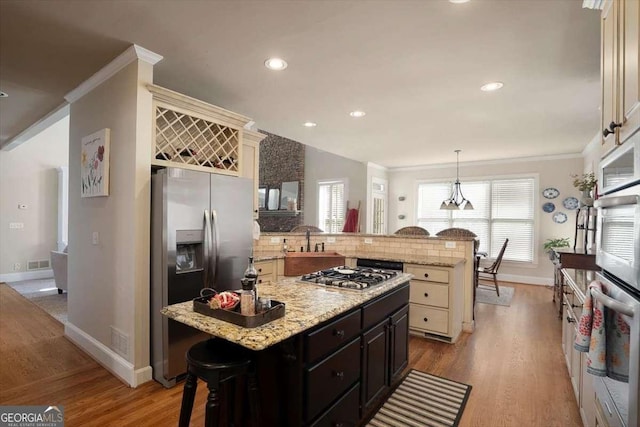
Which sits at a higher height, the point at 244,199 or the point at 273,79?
the point at 273,79

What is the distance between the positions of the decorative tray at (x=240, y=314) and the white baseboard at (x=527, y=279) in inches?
255

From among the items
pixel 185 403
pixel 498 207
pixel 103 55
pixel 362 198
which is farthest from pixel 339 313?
pixel 498 207

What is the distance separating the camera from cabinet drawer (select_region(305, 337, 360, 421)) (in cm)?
146

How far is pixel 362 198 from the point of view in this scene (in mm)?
7352

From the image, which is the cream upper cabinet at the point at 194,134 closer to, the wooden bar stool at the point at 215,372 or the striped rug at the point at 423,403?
the wooden bar stool at the point at 215,372

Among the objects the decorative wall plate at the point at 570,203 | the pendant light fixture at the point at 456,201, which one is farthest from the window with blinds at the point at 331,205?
the decorative wall plate at the point at 570,203

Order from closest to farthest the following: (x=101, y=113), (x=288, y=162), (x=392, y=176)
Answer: (x=101, y=113), (x=392, y=176), (x=288, y=162)

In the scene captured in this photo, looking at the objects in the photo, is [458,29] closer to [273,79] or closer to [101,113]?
[273,79]

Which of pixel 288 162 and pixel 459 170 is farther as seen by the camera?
pixel 288 162

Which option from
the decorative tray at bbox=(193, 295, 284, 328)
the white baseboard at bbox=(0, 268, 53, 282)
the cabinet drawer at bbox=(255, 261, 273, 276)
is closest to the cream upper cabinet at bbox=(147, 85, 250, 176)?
the cabinet drawer at bbox=(255, 261, 273, 276)

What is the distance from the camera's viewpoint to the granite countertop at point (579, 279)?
1825 millimetres

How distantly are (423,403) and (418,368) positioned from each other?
0.56 meters

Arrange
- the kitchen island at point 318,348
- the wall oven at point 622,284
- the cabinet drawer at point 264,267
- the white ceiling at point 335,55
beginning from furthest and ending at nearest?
the cabinet drawer at point 264,267, the white ceiling at point 335,55, the kitchen island at point 318,348, the wall oven at point 622,284

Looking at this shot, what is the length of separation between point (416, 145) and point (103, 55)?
458cm
